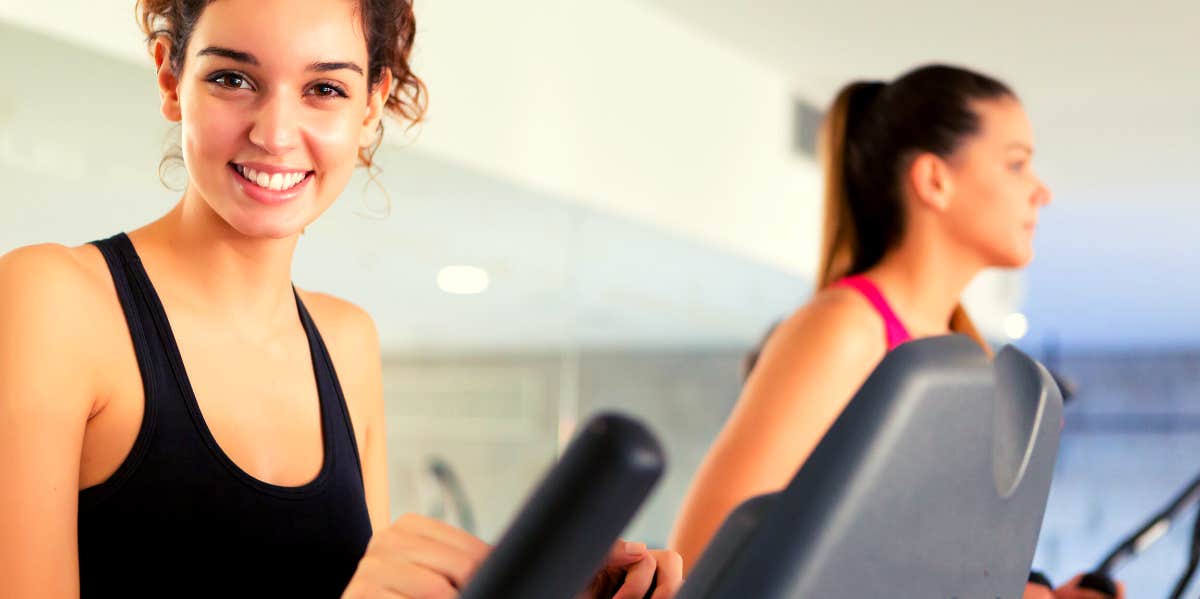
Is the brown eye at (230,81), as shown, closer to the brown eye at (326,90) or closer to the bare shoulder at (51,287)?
the brown eye at (326,90)

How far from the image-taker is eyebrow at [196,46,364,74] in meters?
0.92

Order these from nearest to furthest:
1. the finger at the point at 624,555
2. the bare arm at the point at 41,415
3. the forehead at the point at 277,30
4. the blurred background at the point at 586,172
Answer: the finger at the point at 624,555 → the bare arm at the point at 41,415 → the forehead at the point at 277,30 → the blurred background at the point at 586,172

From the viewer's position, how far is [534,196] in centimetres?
399

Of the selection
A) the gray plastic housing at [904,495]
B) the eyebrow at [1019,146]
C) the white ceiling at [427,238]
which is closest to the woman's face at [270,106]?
the white ceiling at [427,238]

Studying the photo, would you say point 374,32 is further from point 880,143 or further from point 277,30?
point 880,143

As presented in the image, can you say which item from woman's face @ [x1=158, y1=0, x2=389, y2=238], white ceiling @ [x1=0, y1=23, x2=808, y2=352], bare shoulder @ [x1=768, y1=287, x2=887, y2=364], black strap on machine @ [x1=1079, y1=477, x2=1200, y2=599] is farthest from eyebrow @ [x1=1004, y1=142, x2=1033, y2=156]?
woman's face @ [x1=158, y1=0, x2=389, y2=238]

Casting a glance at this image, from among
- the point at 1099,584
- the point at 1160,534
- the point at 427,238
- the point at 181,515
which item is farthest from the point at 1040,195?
the point at 427,238

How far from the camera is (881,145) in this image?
6.96 feet

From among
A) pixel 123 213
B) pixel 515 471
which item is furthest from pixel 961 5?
pixel 123 213

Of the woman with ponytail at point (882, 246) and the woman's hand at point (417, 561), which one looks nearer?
the woman's hand at point (417, 561)

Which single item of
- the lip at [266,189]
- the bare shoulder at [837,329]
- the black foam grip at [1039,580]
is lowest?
the black foam grip at [1039,580]

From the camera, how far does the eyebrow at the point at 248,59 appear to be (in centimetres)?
92

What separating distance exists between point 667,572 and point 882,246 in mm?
A: 1487

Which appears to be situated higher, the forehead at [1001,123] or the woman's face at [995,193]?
the forehead at [1001,123]
